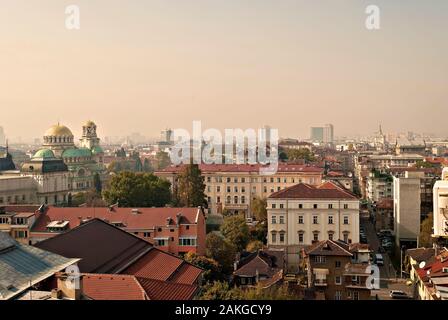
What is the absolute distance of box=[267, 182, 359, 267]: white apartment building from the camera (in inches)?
339

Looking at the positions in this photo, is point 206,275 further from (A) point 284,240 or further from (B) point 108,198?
(B) point 108,198

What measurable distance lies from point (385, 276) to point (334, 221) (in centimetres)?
149

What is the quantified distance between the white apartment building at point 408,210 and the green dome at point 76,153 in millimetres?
12312

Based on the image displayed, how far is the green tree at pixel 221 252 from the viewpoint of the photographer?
6.99 m

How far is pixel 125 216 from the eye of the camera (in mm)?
8016

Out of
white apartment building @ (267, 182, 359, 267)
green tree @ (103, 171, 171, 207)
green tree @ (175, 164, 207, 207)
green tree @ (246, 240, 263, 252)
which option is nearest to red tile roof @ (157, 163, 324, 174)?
green tree @ (175, 164, 207, 207)

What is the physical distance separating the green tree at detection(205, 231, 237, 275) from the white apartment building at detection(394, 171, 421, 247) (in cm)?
371

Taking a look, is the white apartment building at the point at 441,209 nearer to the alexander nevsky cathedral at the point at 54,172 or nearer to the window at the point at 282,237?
the window at the point at 282,237

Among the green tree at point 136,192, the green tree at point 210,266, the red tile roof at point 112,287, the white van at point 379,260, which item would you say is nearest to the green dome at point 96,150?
the green tree at point 136,192

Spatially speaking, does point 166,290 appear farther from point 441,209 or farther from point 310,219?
point 310,219

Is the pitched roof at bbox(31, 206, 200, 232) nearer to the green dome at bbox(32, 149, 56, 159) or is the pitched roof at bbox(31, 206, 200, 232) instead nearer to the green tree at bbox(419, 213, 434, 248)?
the green tree at bbox(419, 213, 434, 248)

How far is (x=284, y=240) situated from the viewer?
8680 mm

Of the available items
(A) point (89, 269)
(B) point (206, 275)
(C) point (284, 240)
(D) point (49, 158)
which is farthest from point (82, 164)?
(A) point (89, 269)
